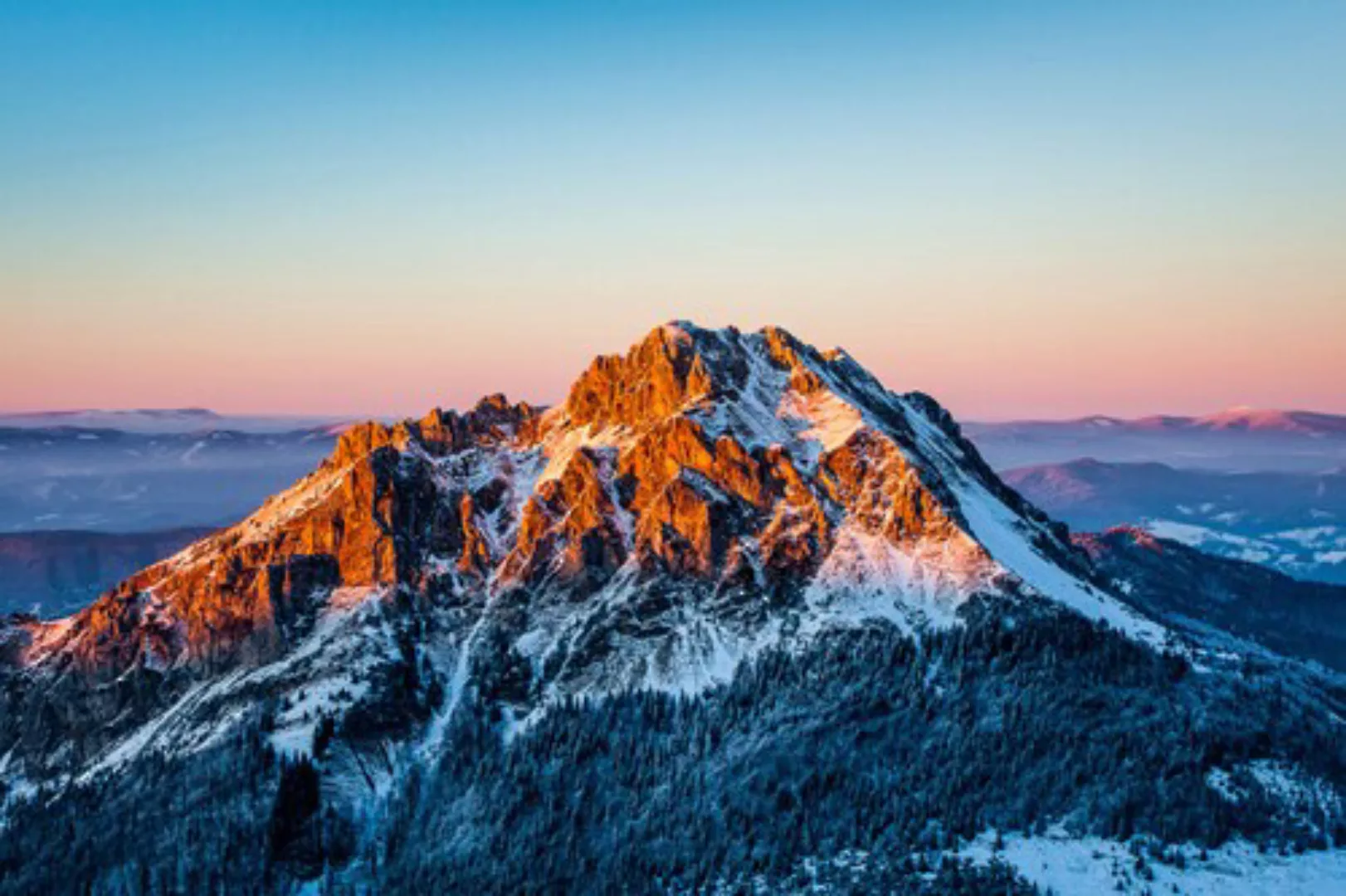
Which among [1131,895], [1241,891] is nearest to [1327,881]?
[1241,891]

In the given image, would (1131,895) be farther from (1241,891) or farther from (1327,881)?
(1327,881)
